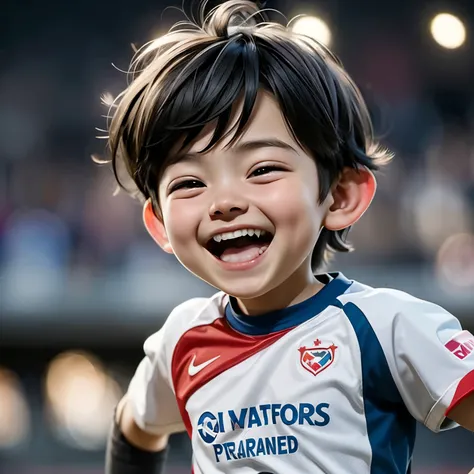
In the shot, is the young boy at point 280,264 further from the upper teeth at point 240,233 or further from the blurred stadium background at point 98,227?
the blurred stadium background at point 98,227

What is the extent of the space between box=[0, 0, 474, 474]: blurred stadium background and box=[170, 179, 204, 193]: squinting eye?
6.09 ft

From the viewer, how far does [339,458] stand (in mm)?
766

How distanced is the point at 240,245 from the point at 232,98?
4.7 inches

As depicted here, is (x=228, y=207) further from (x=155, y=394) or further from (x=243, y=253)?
(x=155, y=394)

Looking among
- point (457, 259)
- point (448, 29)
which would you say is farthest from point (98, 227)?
point (448, 29)

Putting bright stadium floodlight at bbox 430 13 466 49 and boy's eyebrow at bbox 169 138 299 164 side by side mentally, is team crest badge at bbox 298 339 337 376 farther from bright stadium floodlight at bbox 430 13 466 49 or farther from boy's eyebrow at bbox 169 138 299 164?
bright stadium floodlight at bbox 430 13 466 49

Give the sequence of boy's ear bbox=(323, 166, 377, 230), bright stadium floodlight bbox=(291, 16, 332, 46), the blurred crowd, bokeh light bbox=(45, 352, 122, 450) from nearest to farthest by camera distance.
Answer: boy's ear bbox=(323, 166, 377, 230) < bright stadium floodlight bbox=(291, 16, 332, 46) < the blurred crowd < bokeh light bbox=(45, 352, 122, 450)

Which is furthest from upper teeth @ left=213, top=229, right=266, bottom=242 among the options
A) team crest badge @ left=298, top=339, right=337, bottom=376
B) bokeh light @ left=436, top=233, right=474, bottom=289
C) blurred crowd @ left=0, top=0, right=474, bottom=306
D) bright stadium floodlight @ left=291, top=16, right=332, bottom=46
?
bokeh light @ left=436, top=233, right=474, bottom=289

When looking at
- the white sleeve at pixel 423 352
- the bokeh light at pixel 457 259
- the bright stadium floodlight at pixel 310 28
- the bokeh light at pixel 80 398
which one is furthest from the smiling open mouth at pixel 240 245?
the bokeh light at pixel 80 398

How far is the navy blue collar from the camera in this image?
824mm

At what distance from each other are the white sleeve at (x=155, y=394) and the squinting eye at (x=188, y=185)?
182 millimetres

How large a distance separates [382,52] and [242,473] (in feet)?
7.09

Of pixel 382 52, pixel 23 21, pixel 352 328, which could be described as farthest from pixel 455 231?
pixel 352 328

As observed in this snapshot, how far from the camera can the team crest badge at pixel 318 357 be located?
79 cm
